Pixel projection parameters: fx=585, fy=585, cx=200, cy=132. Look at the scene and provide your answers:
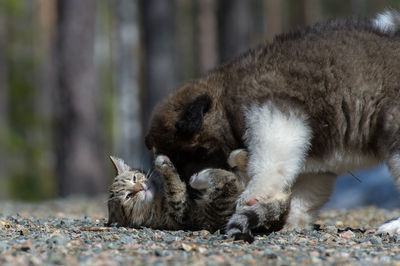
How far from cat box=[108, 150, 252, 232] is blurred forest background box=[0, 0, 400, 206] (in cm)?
163

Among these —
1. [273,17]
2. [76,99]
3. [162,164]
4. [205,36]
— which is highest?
[273,17]

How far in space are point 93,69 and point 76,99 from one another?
0.78m

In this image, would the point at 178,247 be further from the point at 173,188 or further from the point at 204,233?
the point at 173,188

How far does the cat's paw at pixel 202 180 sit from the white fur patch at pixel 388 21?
83.2 inches

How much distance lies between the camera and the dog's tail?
17.6ft

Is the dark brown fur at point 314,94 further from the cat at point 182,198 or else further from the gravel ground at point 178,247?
the gravel ground at point 178,247

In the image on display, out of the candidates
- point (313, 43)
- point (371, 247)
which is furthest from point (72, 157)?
point (371, 247)

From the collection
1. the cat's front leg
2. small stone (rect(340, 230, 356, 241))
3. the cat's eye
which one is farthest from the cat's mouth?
small stone (rect(340, 230, 356, 241))

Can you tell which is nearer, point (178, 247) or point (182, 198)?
point (178, 247)

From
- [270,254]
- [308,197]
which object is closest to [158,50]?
[308,197]

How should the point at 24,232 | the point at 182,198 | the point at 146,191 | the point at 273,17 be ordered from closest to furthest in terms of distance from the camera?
the point at 24,232
the point at 182,198
the point at 146,191
the point at 273,17

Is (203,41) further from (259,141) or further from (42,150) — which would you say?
(259,141)

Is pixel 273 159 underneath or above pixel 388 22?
underneath

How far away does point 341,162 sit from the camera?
5035 mm
